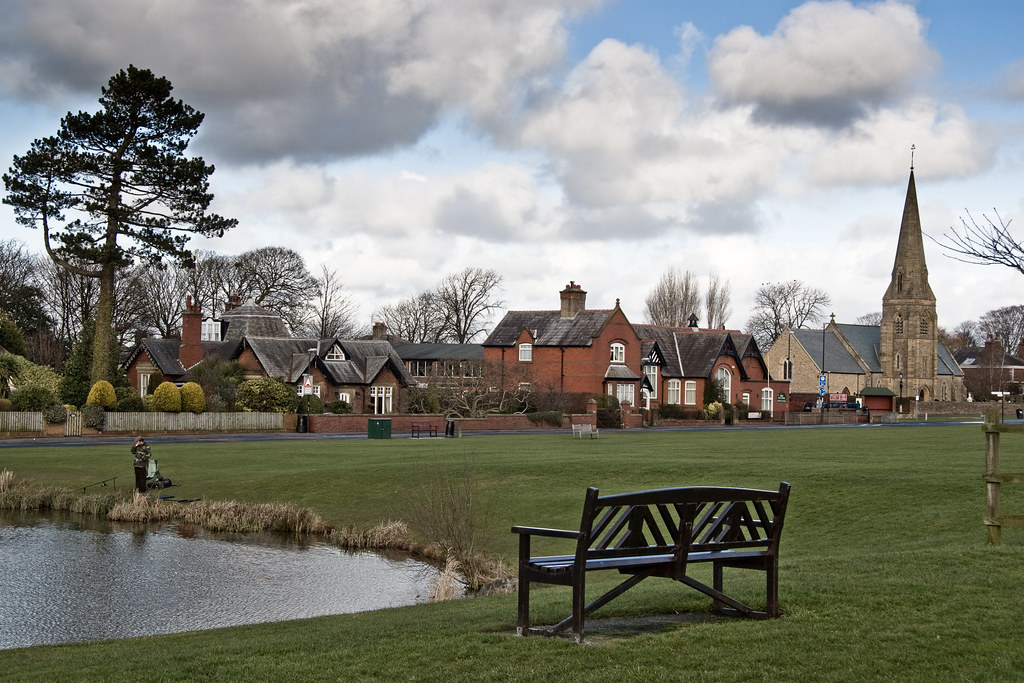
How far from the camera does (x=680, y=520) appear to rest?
9.51 meters

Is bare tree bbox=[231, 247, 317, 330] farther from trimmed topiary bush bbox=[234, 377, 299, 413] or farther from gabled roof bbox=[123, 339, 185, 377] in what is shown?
trimmed topiary bush bbox=[234, 377, 299, 413]

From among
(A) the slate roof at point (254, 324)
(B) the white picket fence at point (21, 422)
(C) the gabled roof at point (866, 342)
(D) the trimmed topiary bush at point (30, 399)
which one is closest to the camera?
(B) the white picket fence at point (21, 422)

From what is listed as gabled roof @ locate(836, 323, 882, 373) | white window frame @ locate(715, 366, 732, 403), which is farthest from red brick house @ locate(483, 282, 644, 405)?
gabled roof @ locate(836, 323, 882, 373)

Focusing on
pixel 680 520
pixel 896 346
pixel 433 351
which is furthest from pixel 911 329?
pixel 680 520

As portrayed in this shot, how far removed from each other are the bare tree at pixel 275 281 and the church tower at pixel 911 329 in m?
63.4

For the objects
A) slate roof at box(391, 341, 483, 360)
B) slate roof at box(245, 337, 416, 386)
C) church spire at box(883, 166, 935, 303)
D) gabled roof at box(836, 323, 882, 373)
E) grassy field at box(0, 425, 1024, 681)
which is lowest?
grassy field at box(0, 425, 1024, 681)

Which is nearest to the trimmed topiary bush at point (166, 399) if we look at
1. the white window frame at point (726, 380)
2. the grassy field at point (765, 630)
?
the grassy field at point (765, 630)

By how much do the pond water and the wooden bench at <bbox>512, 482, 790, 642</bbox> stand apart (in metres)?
7.47

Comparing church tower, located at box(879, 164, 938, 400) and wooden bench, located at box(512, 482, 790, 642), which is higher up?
church tower, located at box(879, 164, 938, 400)

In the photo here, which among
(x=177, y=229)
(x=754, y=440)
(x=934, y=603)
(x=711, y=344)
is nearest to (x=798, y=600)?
(x=934, y=603)

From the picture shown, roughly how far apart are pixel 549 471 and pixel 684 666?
22225 millimetres

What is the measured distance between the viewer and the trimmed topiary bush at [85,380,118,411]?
51969 millimetres

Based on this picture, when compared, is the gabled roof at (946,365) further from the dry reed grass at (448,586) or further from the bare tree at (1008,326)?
the dry reed grass at (448,586)

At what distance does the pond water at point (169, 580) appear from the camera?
15859 mm
